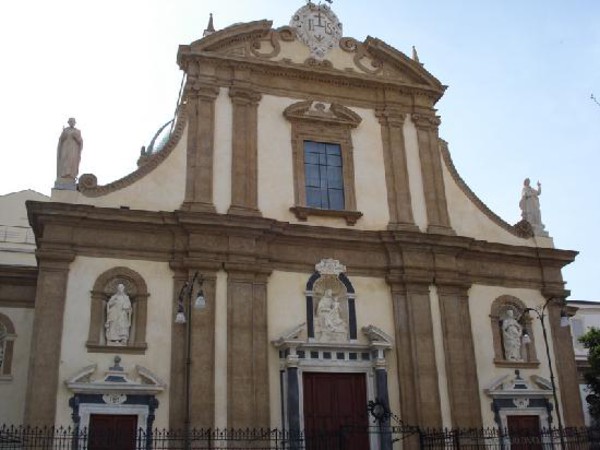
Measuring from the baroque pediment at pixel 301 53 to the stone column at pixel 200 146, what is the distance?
3.71 ft

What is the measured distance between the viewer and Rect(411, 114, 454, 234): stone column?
2066cm

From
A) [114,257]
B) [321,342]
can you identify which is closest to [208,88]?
[114,257]

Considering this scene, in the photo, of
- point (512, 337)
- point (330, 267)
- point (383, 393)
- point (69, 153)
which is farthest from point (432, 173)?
point (69, 153)

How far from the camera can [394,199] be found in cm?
2056

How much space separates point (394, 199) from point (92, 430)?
393 inches

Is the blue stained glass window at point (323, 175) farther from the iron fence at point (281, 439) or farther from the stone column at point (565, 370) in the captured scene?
the stone column at point (565, 370)

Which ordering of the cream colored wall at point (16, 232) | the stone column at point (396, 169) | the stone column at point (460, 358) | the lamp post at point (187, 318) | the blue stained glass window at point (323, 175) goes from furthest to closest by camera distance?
the cream colored wall at point (16, 232)
the stone column at point (396, 169)
the blue stained glass window at point (323, 175)
the stone column at point (460, 358)
the lamp post at point (187, 318)

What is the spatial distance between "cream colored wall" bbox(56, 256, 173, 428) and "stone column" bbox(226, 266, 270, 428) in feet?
4.78

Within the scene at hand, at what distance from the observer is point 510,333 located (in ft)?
66.0

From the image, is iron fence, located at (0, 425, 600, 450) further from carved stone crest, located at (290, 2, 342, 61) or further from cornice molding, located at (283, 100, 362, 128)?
carved stone crest, located at (290, 2, 342, 61)

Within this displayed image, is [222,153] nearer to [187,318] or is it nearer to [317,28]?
[187,318]

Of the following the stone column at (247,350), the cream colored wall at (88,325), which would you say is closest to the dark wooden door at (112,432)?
the cream colored wall at (88,325)

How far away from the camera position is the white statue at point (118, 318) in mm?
16609

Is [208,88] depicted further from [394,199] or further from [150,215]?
[394,199]
